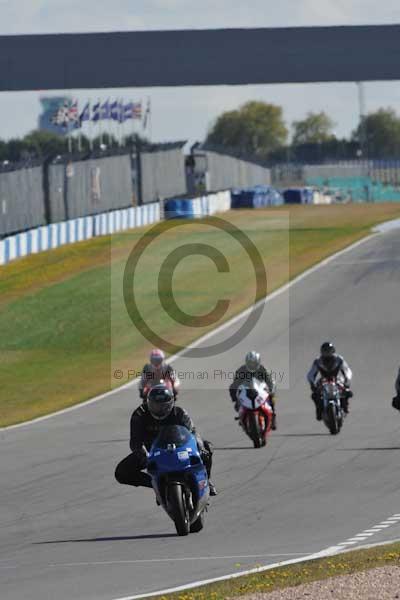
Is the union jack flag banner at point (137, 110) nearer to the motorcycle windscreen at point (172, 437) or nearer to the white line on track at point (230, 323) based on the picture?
the white line on track at point (230, 323)

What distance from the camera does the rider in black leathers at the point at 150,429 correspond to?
13.4 meters

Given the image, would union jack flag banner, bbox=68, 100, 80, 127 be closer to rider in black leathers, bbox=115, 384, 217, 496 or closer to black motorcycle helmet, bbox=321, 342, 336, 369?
black motorcycle helmet, bbox=321, 342, 336, 369

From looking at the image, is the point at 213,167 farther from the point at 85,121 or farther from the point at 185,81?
the point at 185,81

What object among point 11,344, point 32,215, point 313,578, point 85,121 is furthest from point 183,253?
point 313,578

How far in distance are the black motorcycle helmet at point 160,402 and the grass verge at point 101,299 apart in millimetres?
12274

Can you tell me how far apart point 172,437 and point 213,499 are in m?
2.82

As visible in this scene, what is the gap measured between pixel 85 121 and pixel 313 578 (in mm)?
79095

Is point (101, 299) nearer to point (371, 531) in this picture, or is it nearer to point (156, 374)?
point (156, 374)

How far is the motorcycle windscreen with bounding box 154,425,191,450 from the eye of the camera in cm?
1325

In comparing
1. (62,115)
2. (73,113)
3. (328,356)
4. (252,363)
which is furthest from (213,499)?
(62,115)

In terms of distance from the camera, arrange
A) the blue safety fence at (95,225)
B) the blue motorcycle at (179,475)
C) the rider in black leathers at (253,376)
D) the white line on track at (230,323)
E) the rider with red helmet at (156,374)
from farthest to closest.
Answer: the blue safety fence at (95,225)
the white line on track at (230,323)
the rider with red helmet at (156,374)
the rider in black leathers at (253,376)
the blue motorcycle at (179,475)

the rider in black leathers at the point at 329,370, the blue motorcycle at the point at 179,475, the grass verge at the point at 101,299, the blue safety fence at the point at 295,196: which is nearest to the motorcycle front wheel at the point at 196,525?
the blue motorcycle at the point at 179,475

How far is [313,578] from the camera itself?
35.2 ft

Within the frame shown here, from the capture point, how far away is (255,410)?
2050cm
